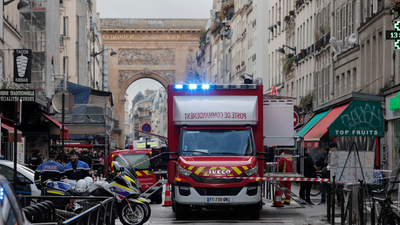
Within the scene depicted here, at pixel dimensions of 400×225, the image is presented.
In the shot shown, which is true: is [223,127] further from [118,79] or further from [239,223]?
[118,79]

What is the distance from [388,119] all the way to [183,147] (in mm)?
10766

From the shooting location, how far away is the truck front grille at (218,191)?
1338 centimetres

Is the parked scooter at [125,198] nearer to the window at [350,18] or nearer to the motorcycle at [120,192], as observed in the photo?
the motorcycle at [120,192]

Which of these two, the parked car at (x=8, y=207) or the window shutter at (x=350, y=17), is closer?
the parked car at (x=8, y=207)

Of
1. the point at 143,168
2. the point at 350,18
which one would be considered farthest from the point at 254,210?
the point at 350,18

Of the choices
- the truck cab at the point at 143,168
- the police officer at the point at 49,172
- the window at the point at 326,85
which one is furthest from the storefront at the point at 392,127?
the police officer at the point at 49,172

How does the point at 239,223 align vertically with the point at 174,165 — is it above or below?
below

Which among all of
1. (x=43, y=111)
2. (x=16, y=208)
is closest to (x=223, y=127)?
(x=16, y=208)

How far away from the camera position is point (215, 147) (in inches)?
558

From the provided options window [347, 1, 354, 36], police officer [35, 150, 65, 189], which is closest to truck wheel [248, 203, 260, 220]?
police officer [35, 150, 65, 189]

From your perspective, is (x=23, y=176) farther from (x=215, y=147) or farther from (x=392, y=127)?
(x=392, y=127)

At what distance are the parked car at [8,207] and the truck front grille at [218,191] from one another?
340 inches

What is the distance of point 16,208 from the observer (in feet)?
15.8

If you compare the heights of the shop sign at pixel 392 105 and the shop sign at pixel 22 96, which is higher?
the shop sign at pixel 22 96
